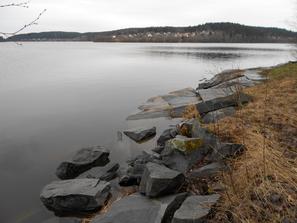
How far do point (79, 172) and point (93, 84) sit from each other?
18192 millimetres

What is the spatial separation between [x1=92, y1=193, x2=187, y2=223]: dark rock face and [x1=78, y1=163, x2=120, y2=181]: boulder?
268 centimetres

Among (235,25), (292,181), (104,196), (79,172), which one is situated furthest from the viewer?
(235,25)

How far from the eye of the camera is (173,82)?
2950 centimetres

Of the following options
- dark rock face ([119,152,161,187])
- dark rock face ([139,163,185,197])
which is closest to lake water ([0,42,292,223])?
dark rock face ([119,152,161,187])

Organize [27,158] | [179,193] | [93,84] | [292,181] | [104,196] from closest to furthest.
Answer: [292,181], [179,193], [104,196], [27,158], [93,84]

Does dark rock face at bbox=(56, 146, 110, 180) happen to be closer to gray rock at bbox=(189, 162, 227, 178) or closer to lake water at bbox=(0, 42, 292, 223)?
lake water at bbox=(0, 42, 292, 223)

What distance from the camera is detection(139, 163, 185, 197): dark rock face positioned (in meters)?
6.34

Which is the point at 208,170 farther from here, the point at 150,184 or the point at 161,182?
the point at 150,184

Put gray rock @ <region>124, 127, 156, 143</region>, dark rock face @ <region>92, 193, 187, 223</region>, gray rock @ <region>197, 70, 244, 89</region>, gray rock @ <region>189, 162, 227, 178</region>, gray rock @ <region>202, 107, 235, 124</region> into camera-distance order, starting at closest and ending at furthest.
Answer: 1. dark rock face @ <region>92, 193, 187, 223</region>
2. gray rock @ <region>189, 162, 227, 178</region>
3. gray rock @ <region>202, 107, 235, 124</region>
4. gray rock @ <region>124, 127, 156, 143</region>
5. gray rock @ <region>197, 70, 244, 89</region>

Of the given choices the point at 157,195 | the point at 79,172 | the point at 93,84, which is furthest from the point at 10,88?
the point at 157,195

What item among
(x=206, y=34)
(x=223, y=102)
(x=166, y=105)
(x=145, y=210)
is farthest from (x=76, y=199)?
(x=206, y=34)

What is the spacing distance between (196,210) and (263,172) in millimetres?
1266

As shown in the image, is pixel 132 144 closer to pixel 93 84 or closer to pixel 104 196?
pixel 104 196

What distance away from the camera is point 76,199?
756 cm
